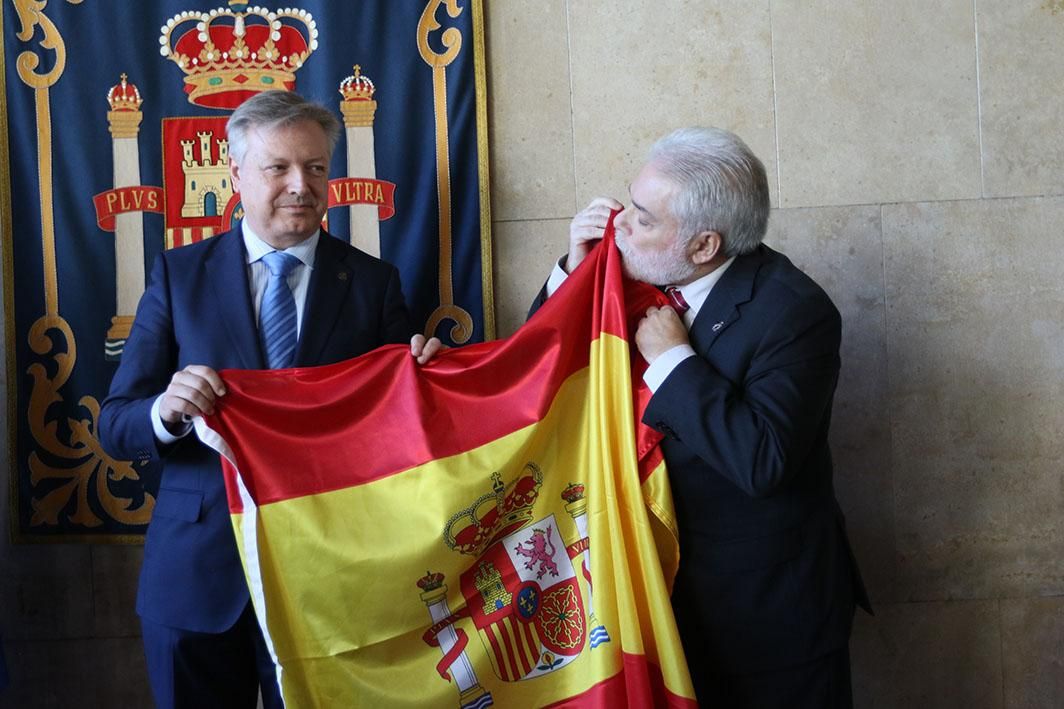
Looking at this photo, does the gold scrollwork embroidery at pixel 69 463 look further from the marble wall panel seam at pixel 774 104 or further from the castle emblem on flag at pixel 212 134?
the marble wall panel seam at pixel 774 104

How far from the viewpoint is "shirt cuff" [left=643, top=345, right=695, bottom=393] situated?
1.79 metres

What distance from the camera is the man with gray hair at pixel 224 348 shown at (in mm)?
1884

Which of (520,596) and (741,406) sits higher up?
(741,406)

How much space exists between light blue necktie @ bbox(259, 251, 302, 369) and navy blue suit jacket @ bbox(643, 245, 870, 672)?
781 millimetres

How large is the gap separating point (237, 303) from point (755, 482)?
1.10 meters

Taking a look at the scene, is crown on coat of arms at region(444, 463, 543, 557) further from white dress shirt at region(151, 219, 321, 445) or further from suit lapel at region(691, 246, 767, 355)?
white dress shirt at region(151, 219, 321, 445)

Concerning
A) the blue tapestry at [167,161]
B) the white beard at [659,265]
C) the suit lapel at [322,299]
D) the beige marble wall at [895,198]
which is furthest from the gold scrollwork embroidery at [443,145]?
the white beard at [659,265]

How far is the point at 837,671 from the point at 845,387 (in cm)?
103

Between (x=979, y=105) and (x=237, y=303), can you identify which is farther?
(x=979, y=105)

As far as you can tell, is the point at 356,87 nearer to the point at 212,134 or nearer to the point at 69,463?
the point at 212,134

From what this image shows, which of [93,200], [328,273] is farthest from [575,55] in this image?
[93,200]

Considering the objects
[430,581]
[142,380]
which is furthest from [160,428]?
[430,581]

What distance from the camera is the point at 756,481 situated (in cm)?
173

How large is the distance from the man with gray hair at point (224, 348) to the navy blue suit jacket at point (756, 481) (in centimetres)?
57
